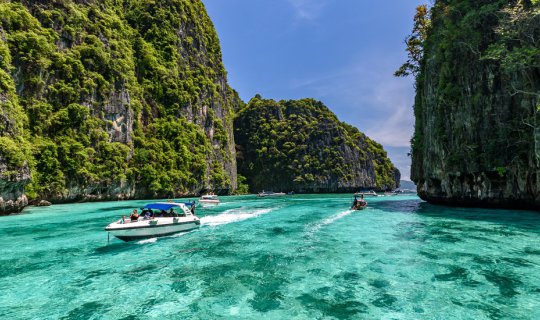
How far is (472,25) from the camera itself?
28531 millimetres

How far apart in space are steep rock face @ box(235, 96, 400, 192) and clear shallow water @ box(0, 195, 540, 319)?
10079 cm

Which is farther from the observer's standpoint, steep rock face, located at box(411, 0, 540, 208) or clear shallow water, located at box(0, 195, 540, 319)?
steep rock face, located at box(411, 0, 540, 208)

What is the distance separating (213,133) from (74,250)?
7580 cm

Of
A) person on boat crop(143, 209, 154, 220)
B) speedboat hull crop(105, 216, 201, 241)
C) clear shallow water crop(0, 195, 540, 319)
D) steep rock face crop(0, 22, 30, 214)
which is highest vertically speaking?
steep rock face crop(0, 22, 30, 214)

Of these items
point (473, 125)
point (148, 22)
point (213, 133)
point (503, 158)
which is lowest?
point (503, 158)

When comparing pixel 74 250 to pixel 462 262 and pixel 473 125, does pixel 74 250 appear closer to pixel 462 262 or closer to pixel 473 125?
pixel 462 262

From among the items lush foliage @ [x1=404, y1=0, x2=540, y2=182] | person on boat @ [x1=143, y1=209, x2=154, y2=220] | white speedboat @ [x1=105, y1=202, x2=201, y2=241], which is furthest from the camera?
lush foliage @ [x1=404, y1=0, x2=540, y2=182]

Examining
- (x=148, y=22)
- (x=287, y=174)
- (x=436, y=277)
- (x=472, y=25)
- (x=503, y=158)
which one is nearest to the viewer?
(x=436, y=277)

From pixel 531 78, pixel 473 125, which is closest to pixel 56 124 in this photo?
pixel 473 125

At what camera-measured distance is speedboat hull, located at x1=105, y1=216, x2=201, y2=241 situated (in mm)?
16047

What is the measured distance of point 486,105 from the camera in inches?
1105

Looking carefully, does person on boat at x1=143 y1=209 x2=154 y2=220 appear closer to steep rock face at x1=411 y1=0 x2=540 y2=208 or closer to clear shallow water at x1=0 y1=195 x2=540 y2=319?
clear shallow water at x1=0 y1=195 x2=540 y2=319

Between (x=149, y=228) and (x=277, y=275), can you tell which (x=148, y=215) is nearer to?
(x=149, y=228)

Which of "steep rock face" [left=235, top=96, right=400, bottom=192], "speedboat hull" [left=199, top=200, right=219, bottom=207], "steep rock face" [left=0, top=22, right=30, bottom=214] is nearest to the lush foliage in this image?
"speedboat hull" [left=199, top=200, right=219, bottom=207]
